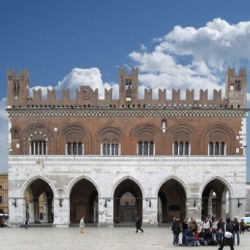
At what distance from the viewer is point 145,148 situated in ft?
143

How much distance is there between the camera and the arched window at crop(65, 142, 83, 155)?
43.8 metres

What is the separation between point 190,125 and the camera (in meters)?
43.7

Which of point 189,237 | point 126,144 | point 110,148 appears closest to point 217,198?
point 126,144

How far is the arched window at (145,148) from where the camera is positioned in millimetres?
43656

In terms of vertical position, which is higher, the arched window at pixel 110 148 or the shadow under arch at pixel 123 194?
the arched window at pixel 110 148

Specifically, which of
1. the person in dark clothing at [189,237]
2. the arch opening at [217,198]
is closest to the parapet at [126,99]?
the arch opening at [217,198]

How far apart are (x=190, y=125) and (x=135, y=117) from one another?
13.9ft

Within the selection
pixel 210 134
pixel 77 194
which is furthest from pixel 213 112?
pixel 77 194

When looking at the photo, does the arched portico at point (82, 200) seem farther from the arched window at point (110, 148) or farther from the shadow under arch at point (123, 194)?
the arched window at point (110, 148)

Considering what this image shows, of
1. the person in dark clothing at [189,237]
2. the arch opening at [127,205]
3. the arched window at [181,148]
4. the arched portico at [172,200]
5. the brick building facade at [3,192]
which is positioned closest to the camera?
the person in dark clothing at [189,237]

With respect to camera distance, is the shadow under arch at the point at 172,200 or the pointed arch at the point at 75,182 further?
the shadow under arch at the point at 172,200

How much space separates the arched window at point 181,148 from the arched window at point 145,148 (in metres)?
1.75

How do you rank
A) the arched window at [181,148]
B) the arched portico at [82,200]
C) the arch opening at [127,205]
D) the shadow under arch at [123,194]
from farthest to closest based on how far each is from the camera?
the arch opening at [127,205] → the arched portico at [82,200] → the shadow under arch at [123,194] → the arched window at [181,148]

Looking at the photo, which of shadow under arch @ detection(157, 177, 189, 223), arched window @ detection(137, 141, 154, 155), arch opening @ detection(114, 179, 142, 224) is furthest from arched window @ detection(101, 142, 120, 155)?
shadow under arch @ detection(157, 177, 189, 223)
